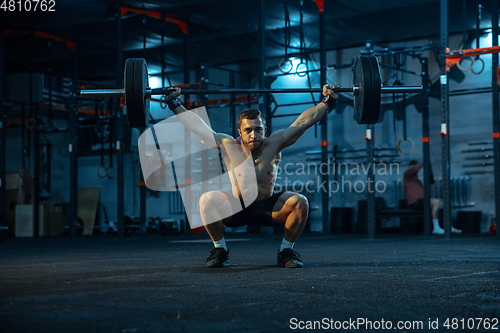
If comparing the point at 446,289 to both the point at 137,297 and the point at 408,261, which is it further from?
the point at 408,261

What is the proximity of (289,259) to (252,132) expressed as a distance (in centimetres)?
71

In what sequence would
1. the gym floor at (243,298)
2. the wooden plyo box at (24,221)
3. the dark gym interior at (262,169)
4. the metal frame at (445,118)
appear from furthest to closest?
1. the wooden plyo box at (24,221)
2. the metal frame at (445,118)
3. the dark gym interior at (262,169)
4. the gym floor at (243,298)

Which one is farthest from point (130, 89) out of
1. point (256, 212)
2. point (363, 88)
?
point (363, 88)

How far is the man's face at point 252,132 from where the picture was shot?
3012 mm

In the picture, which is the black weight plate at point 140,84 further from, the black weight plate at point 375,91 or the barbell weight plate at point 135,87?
the black weight plate at point 375,91

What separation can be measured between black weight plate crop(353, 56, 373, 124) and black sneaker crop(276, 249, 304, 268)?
821 millimetres

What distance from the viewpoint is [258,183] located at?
10.1 ft

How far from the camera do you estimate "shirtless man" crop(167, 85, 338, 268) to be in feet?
9.97

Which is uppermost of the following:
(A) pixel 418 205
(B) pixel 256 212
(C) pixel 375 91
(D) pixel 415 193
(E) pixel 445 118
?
(E) pixel 445 118

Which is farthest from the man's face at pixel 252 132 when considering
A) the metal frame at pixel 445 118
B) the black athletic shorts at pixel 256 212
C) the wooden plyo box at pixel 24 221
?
the wooden plyo box at pixel 24 221

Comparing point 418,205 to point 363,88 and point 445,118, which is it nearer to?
point 445,118

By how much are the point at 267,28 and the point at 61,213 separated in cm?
546

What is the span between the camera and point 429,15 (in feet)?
29.6

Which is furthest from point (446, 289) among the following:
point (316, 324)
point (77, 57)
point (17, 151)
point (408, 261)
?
point (17, 151)
